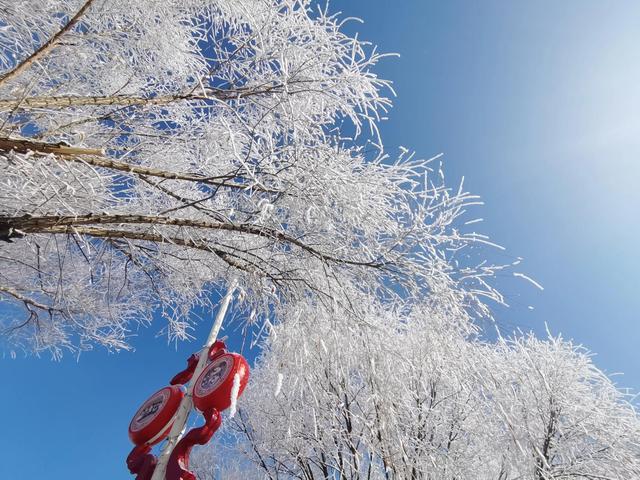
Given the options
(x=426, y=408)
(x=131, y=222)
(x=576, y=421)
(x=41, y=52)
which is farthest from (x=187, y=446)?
(x=576, y=421)

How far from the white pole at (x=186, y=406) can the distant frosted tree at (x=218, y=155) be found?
47 centimetres

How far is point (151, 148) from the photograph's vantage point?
3166 millimetres

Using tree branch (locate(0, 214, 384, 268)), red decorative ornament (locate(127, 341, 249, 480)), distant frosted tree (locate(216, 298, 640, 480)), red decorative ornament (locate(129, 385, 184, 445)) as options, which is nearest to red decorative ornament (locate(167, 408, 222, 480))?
red decorative ornament (locate(127, 341, 249, 480))

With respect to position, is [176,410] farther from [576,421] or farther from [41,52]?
[576,421]

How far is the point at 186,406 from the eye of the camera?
343 cm

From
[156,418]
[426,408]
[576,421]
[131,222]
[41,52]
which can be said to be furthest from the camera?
[576,421]

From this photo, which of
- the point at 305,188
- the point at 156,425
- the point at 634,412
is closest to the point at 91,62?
the point at 305,188

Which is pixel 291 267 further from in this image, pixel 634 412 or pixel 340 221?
pixel 634 412

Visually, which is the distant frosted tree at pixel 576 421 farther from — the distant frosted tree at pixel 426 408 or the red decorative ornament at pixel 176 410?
the red decorative ornament at pixel 176 410

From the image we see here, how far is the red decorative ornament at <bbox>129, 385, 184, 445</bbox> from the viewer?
3336mm

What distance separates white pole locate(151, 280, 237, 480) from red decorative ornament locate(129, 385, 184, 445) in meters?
0.07

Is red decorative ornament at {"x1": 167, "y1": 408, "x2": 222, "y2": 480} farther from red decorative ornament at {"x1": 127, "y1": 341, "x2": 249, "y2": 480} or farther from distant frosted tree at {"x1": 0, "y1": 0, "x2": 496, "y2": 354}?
distant frosted tree at {"x1": 0, "y1": 0, "x2": 496, "y2": 354}

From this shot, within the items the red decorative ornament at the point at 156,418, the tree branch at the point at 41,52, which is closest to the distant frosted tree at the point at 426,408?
the red decorative ornament at the point at 156,418

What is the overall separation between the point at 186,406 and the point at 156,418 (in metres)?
0.25
